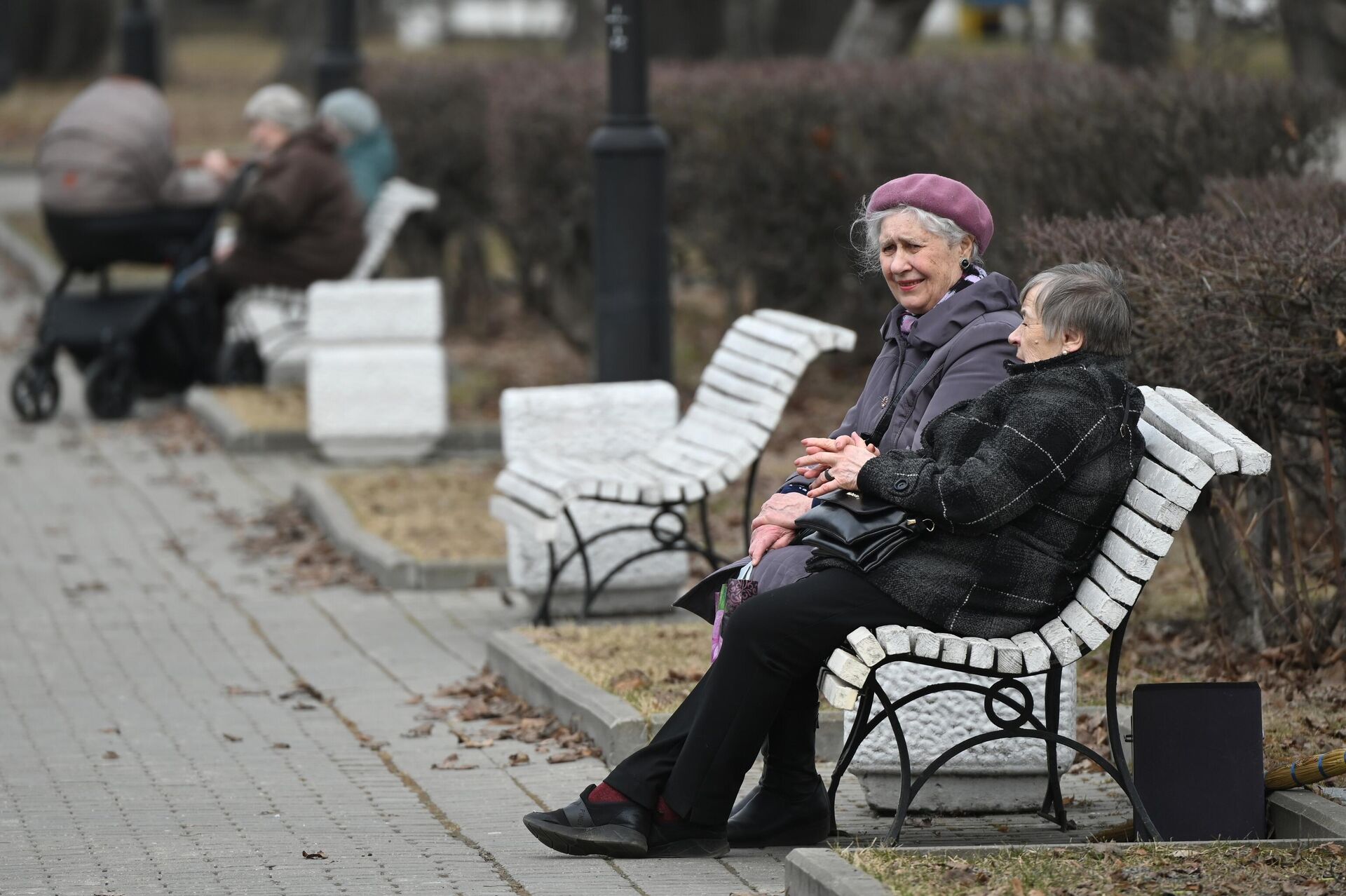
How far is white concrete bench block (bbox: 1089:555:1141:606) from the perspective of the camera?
15.6ft

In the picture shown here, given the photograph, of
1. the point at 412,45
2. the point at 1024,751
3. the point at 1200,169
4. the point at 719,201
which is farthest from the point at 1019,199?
the point at 412,45

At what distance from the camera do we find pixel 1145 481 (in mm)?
4777

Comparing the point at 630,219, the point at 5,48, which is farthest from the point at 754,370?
the point at 5,48

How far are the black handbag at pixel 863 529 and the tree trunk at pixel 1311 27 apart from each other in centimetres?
986

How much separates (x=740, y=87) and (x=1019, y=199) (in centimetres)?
325

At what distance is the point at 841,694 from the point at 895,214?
1246 mm

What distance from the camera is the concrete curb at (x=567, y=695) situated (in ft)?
19.3

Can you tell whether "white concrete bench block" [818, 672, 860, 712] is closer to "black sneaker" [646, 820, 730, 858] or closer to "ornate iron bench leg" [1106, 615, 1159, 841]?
"black sneaker" [646, 820, 730, 858]

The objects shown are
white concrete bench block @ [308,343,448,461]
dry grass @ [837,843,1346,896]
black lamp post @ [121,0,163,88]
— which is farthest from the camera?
black lamp post @ [121,0,163,88]

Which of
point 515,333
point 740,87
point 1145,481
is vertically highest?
point 740,87

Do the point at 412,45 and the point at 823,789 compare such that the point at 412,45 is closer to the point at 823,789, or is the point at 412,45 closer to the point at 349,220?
the point at 349,220

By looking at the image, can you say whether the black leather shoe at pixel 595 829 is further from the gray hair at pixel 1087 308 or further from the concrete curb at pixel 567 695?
the gray hair at pixel 1087 308

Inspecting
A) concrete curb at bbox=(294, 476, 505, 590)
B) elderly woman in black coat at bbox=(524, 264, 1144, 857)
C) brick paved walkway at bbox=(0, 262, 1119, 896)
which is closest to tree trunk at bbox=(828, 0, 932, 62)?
brick paved walkway at bbox=(0, 262, 1119, 896)

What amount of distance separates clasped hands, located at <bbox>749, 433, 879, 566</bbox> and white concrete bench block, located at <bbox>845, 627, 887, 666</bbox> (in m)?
0.35
